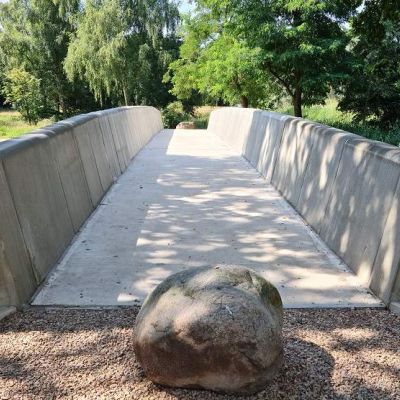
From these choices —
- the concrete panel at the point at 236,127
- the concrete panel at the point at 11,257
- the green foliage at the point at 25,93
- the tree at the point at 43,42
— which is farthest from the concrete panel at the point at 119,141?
the green foliage at the point at 25,93

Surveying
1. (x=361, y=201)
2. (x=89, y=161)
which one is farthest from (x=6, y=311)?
(x=89, y=161)

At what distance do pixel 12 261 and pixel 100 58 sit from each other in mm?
29653

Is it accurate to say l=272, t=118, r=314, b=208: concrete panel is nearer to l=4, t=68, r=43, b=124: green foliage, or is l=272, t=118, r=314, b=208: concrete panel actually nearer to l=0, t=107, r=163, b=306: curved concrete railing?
l=0, t=107, r=163, b=306: curved concrete railing

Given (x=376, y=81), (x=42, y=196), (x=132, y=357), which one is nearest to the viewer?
(x=132, y=357)

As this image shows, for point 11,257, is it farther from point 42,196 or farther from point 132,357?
point 132,357

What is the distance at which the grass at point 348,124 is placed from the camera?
44.3 feet

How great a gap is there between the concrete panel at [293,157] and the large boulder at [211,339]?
3.94 metres

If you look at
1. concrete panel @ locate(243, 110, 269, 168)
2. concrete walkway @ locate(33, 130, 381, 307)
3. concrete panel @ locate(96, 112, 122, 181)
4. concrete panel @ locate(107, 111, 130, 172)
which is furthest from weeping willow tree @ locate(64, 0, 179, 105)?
concrete walkway @ locate(33, 130, 381, 307)

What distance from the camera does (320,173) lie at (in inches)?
231

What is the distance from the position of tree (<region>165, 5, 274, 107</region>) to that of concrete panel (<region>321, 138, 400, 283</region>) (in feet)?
49.1

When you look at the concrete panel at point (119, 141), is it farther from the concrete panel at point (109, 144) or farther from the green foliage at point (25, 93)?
the green foliage at point (25, 93)

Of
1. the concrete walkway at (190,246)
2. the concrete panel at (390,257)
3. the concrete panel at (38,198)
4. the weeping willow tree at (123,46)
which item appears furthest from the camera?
the weeping willow tree at (123,46)

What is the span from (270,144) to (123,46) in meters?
24.5

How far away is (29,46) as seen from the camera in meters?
37.5
